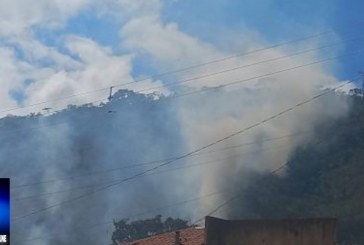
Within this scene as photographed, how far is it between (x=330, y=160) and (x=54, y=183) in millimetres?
33407

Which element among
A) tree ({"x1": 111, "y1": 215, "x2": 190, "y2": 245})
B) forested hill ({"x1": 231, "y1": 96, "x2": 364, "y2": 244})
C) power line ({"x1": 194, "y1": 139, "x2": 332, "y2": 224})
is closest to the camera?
forested hill ({"x1": 231, "y1": 96, "x2": 364, "y2": 244})

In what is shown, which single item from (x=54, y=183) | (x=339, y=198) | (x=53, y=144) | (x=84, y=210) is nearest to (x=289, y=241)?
(x=339, y=198)

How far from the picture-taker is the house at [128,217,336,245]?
65.0 feet

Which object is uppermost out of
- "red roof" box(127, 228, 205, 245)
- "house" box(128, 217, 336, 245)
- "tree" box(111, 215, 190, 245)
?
"tree" box(111, 215, 190, 245)

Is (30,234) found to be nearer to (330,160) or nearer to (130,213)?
(130,213)

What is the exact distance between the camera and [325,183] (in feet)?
162

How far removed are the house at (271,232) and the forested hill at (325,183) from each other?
21329mm

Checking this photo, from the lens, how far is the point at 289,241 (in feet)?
66.5

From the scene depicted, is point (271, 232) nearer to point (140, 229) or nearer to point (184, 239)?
point (184, 239)

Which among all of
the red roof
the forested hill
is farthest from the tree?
the red roof

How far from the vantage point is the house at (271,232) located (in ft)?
65.0

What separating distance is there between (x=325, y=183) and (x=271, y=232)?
97.8 feet

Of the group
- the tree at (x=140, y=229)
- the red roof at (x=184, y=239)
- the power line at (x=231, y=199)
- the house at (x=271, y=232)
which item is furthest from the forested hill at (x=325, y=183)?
the house at (x=271, y=232)

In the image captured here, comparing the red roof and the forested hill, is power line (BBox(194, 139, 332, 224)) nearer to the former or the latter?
the forested hill
